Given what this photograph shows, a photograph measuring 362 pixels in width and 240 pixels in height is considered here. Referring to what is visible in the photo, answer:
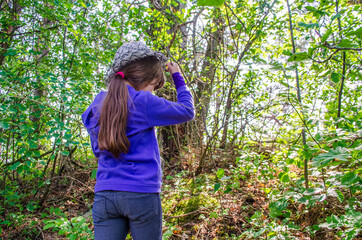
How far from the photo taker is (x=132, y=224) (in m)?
1.28

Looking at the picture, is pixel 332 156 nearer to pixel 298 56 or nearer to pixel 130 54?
pixel 298 56

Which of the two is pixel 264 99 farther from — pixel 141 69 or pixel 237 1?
pixel 141 69

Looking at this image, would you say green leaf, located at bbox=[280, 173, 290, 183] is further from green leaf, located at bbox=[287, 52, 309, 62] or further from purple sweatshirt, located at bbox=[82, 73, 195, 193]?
green leaf, located at bbox=[287, 52, 309, 62]

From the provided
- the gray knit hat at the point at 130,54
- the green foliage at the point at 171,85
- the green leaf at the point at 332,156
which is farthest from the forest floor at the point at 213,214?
the gray knit hat at the point at 130,54

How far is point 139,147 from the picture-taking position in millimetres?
1329

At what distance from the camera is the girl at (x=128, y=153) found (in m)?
1.25

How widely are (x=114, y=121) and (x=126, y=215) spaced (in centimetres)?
53

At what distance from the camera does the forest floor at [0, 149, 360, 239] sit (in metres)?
2.07

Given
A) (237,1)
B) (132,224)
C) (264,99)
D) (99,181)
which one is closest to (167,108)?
(99,181)

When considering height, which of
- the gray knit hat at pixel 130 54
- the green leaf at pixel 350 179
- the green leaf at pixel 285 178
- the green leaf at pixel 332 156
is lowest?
the green leaf at pixel 285 178

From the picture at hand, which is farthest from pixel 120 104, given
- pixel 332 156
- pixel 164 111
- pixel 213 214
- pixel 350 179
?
pixel 213 214

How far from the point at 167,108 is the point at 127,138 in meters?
0.29

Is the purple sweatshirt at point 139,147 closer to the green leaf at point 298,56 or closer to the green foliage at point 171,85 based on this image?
the green leaf at point 298,56

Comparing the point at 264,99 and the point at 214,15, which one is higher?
the point at 214,15
